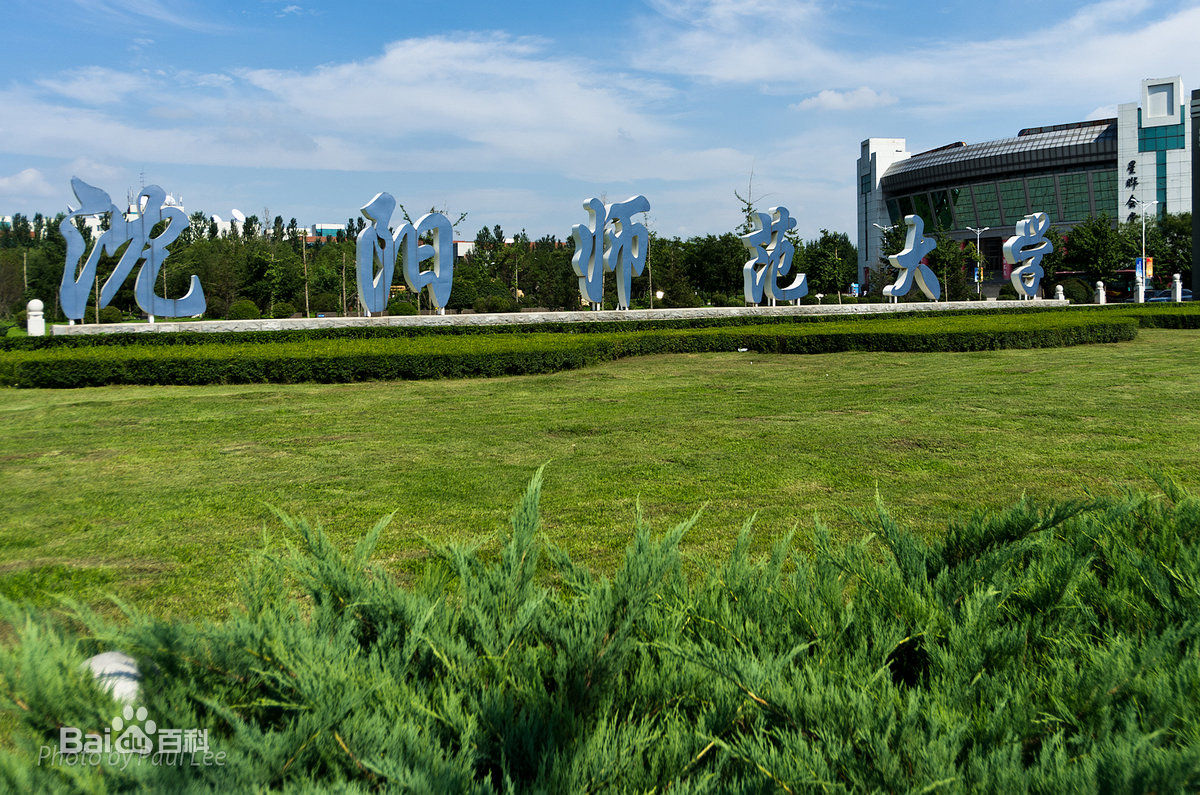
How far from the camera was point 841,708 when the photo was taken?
1841 millimetres

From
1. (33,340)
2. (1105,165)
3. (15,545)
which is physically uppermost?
(1105,165)

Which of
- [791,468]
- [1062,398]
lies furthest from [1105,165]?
[791,468]

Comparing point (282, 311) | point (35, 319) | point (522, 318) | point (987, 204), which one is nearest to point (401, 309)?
point (522, 318)

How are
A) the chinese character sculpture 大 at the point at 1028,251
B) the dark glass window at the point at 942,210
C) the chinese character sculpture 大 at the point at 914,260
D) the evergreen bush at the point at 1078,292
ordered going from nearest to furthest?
the chinese character sculpture 大 at the point at 914,260
the chinese character sculpture 大 at the point at 1028,251
the evergreen bush at the point at 1078,292
the dark glass window at the point at 942,210

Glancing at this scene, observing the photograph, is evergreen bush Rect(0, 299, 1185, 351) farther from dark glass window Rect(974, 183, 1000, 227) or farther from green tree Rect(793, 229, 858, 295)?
dark glass window Rect(974, 183, 1000, 227)

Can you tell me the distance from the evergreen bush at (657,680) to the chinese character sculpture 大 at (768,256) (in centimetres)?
2228

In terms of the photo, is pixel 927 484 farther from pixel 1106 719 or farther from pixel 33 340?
pixel 33 340

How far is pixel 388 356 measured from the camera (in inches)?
542

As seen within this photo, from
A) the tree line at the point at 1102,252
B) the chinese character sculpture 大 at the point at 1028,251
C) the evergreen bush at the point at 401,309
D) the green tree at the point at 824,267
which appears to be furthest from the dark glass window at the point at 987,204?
the evergreen bush at the point at 401,309

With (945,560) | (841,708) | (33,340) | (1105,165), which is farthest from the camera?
(1105,165)

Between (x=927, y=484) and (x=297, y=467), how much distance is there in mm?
4862

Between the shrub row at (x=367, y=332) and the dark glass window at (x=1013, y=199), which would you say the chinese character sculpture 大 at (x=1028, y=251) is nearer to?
the shrub row at (x=367, y=332)

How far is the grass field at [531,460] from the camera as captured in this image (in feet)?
16.0

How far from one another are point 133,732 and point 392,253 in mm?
18708
